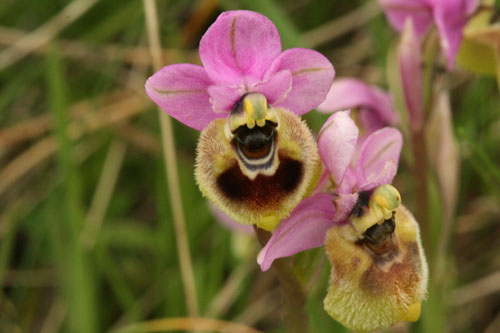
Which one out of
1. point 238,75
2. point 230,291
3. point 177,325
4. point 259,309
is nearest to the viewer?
point 238,75

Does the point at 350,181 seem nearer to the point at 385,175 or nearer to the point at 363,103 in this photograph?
the point at 385,175

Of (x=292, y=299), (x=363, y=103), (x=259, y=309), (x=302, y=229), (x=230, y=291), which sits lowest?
(x=259, y=309)

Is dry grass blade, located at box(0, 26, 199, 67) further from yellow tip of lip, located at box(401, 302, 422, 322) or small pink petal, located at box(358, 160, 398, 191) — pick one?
yellow tip of lip, located at box(401, 302, 422, 322)

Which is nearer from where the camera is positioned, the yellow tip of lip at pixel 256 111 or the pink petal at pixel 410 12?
the yellow tip of lip at pixel 256 111

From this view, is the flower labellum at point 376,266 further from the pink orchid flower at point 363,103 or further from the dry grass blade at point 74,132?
the dry grass blade at point 74,132

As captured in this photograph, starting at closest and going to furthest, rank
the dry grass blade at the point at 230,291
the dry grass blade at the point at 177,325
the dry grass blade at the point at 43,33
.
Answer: the dry grass blade at the point at 177,325 < the dry grass blade at the point at 230,291 < the dry grass blade at the point at 43,33

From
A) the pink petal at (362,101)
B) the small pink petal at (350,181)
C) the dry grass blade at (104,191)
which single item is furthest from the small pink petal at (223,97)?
the dry grass blade at (104,191)

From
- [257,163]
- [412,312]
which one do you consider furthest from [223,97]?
[412,312]

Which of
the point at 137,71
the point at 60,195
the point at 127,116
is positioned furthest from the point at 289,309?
the point at 137,71

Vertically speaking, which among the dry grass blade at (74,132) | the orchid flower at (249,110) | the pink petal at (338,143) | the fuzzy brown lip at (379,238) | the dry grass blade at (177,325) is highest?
the orchid flower at (249,110)
